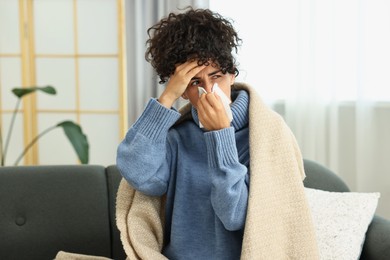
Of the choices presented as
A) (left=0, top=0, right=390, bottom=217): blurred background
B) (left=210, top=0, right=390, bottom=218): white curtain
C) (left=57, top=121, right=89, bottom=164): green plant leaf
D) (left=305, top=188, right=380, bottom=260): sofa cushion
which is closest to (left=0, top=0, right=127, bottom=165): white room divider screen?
(left=0, top=0, right=390, bottom=217): blurred background

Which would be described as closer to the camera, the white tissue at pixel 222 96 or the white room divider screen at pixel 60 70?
the white tissue at pixel 222 96

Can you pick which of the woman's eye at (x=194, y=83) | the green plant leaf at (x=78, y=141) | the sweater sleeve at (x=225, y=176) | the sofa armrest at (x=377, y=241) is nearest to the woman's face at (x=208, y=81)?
the woman's eye at (x=194, y=83)

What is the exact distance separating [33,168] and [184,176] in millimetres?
793

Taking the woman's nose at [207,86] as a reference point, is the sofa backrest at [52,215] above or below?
below

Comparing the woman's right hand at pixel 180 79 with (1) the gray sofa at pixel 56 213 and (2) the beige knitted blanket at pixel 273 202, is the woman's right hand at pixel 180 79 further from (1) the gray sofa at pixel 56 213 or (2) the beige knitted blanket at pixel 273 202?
(1) the gray sofa at pixel 56 213

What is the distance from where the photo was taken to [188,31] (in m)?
1.56

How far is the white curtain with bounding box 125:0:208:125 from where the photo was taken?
364 cm

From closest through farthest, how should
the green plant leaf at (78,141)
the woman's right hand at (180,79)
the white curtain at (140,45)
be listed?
the woman's right hand at (180,79) → the green plant leaf at (78,141) → the white curtain at (140,45)

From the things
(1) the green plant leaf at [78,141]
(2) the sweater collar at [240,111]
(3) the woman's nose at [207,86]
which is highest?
(3) the woman's nose at [207,86]

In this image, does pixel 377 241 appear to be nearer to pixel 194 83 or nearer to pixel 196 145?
pixel 196 145

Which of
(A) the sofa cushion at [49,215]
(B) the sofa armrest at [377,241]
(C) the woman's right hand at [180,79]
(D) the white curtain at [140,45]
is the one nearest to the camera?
(C) the woman's right hand at [180,79]

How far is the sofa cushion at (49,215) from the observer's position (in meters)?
2.08

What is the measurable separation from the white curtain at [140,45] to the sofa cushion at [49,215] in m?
1.59

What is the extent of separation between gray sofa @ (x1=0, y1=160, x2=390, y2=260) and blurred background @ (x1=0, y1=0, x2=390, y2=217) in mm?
1386
